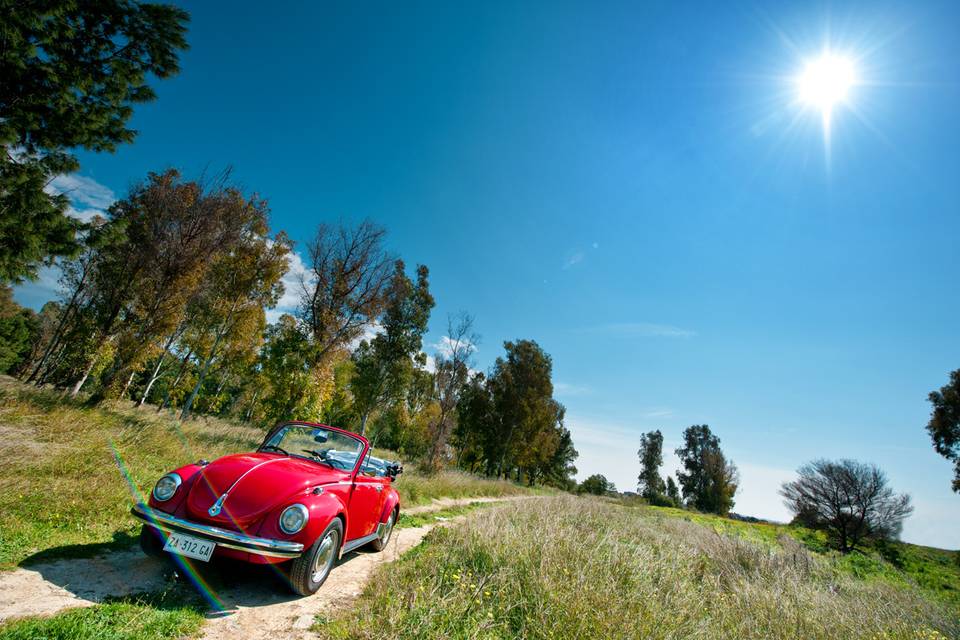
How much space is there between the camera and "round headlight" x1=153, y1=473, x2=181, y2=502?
3.48 metres

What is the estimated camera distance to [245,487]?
141 inches

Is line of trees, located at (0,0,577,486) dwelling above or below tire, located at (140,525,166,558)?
above

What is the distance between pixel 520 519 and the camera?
7598 mm

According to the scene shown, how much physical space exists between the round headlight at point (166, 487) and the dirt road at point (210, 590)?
74cm

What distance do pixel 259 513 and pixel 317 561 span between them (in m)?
0.89

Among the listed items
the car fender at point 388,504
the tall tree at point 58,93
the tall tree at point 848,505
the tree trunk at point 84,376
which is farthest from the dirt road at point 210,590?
the tall tree at point 848,505

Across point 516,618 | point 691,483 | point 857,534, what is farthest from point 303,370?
point 691,483

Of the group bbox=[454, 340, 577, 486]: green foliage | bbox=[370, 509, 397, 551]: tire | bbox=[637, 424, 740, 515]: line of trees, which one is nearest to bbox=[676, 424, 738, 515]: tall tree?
bbox=[637, 424, 740, 515]: line of trees

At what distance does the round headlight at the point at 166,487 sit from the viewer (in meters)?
3.48

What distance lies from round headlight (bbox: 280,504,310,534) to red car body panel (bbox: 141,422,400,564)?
4 centimetres

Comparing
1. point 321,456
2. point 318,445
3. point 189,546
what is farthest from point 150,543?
point 318,445

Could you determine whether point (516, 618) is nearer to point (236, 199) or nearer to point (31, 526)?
point (31, 526)

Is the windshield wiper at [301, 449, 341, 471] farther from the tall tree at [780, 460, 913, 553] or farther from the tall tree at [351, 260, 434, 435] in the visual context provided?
the tall tree at [780, 460, 913, 553]

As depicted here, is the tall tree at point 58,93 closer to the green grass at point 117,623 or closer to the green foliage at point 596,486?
the green grass at point 117,623
